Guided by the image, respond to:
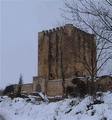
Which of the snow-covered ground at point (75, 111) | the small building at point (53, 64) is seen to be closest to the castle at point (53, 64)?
the small building at point (53, 64)

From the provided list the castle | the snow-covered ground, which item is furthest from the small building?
the snow-covered ground

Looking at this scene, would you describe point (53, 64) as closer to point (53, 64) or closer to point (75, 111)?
point (53, 64)

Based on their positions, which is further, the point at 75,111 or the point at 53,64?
the point at 53,64

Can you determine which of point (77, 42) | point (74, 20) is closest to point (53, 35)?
point (77, 42)

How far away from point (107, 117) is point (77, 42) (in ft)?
140

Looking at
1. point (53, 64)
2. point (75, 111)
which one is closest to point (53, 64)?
point (53, 64)

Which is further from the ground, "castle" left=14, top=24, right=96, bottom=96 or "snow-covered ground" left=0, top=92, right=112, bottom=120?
"castle" left=14, top=24, right=96, bottom=96

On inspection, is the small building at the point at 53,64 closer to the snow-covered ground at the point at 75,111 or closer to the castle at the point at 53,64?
the castle at the point at 53,64

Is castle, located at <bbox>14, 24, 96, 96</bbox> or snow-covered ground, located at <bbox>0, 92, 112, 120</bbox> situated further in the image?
castle, located at <bbox>14, 24, 96, 96</bbox>

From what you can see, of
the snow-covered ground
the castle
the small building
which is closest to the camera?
the snow-covered ground

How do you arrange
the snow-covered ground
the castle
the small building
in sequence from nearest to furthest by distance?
the snow-covered ground, the small building, the castle

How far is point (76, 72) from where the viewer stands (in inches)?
3034

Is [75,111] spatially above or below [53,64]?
below

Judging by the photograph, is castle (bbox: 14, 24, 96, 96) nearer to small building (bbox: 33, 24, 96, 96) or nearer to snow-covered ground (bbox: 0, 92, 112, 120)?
small building (bbox: 33, 24, 96, 96)
